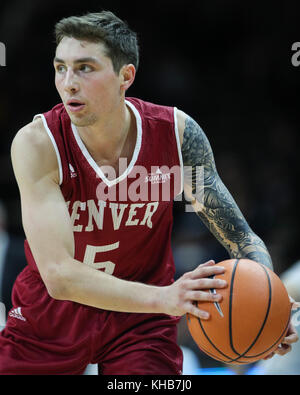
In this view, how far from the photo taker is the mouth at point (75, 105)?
312 centimetres

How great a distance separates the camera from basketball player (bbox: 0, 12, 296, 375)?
3158 mm

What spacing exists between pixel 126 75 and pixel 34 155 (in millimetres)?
749

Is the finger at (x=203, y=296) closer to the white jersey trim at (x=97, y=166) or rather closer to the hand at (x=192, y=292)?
the hand at (x=192, y=292)

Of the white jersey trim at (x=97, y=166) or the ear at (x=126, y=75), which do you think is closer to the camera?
the white jersey trim at (x=97, y=166)

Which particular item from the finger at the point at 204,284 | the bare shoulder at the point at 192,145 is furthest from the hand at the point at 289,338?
the bare shoulder at the point at 192,145

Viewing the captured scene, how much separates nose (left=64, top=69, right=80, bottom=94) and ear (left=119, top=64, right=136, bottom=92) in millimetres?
341

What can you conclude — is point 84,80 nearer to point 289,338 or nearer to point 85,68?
point 85,68

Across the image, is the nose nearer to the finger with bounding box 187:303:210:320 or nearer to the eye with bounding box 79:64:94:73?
the eye with bounding box 79:64:94:73

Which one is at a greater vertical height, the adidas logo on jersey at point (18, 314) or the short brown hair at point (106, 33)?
the short brown hair at point (106, 33)

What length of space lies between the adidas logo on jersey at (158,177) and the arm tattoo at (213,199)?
0.42ft

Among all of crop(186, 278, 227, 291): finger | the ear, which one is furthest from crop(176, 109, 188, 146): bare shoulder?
crop(186, 278, 227, 291): finger

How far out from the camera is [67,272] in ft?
9.07

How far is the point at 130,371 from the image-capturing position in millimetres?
3160

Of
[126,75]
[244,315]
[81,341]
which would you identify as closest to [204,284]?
[244,315]
